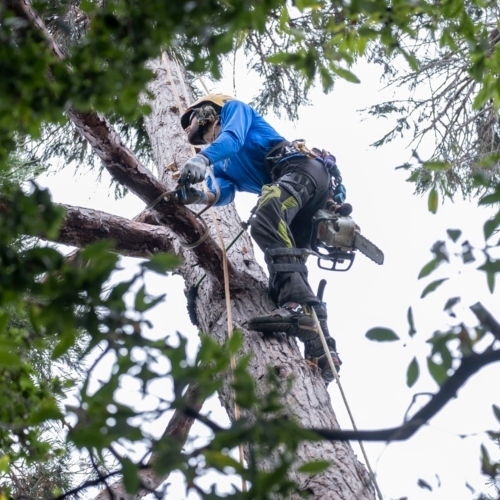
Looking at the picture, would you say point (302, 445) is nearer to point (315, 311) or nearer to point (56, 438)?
point (315, 311)

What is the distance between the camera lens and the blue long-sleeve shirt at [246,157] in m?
4.12

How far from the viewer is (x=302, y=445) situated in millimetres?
2812

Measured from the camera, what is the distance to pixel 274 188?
12.6ft

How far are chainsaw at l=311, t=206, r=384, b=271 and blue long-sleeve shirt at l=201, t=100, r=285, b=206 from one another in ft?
1.34

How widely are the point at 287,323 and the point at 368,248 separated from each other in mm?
816

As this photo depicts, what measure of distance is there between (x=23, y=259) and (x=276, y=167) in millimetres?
2866

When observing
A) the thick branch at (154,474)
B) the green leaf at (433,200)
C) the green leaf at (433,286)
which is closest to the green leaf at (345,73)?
the green leaf at (433,200)

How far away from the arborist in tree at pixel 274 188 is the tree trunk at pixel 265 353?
3.7 inches

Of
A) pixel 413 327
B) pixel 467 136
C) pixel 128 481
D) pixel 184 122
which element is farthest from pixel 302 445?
pixel 467 136

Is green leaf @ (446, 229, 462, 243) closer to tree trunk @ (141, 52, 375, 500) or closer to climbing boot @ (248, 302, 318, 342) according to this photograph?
tree trunk @ (141, 52, 375, 500)

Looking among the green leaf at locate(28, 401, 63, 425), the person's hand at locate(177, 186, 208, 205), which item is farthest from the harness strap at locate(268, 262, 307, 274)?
the green leaf at locate(28, 401, 63, 425)

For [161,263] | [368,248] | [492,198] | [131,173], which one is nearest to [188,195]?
[131,173]

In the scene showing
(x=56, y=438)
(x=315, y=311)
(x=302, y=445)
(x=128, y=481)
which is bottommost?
(x=128, y=481)

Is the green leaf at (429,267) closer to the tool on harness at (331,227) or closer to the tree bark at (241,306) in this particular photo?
the tree bark at (241,306)
